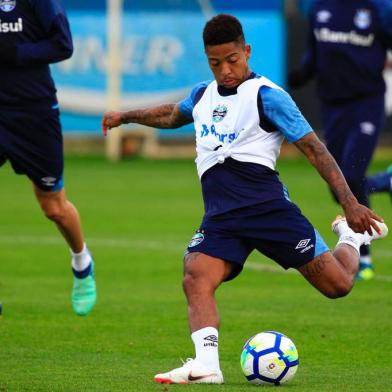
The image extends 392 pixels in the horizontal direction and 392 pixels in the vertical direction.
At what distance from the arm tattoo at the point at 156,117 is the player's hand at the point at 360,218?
1.42m

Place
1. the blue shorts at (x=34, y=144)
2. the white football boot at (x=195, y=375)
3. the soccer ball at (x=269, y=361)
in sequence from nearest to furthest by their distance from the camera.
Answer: the white football boot at (x=195, y=375), the soccer ball at (x=269, y=361), the blue shorts at (x=34, y=144)

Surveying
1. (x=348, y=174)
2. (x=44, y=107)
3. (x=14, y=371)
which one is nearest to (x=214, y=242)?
(x=14, y=371)

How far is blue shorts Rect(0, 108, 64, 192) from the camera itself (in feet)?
32.3

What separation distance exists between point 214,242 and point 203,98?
0.89 meters

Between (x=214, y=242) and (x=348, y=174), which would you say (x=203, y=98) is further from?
(x=348, y=174)

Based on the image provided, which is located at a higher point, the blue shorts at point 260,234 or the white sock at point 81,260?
the blue shorts at point 260,234

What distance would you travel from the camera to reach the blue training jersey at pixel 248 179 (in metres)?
7.62

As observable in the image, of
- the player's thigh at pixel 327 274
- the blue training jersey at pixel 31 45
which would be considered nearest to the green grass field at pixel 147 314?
the player's thigh at pixel 327 274

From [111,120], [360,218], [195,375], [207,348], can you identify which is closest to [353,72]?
[111,120]

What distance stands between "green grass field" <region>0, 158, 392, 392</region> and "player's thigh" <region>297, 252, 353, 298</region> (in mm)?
517

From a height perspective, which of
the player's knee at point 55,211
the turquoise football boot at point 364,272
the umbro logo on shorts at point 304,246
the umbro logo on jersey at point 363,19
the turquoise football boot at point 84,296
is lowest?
the turquoise football boot at point 364,272

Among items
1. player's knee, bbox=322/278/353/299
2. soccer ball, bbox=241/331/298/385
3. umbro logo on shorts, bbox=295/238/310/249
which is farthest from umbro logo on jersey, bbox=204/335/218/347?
player's knee, bbox=322/278/353/299

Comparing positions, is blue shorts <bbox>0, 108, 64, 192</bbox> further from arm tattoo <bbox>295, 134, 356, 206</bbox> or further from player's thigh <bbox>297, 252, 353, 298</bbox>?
arm tattoo <bbox>295, 134, 356, 206</bbox>

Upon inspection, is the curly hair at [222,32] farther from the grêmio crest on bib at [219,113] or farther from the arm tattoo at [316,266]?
the arm tattoo at [316,266]
